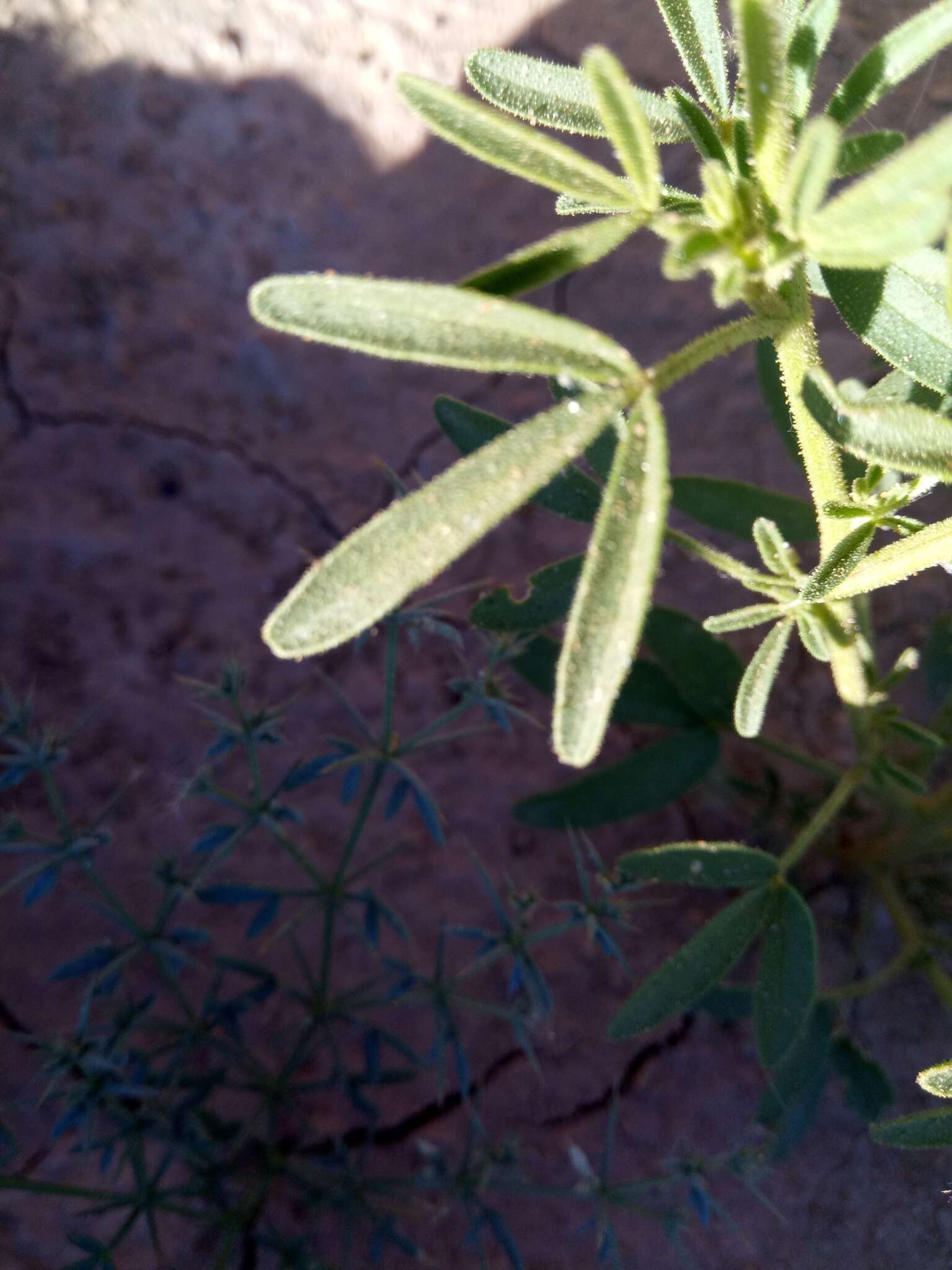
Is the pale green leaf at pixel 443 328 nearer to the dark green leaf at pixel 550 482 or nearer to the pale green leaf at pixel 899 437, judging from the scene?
the pale green leaf at pixel 899 437

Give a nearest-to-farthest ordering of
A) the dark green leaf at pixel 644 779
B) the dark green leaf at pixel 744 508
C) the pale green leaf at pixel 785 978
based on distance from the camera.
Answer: the pale green leaf at pixel 785 978, the dark green leaf at pixel 744 508, the dark green leaf at pixel 644 779

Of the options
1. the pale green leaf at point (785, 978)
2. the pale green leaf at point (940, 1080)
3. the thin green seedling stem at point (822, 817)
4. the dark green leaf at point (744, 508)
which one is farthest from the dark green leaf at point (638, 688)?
the pale green leaf at point (940, 1080)

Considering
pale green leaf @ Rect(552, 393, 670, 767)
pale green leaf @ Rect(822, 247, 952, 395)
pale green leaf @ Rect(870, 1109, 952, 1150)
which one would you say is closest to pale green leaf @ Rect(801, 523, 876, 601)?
pale green leaf @ Rect(822, 247, 952, 395)

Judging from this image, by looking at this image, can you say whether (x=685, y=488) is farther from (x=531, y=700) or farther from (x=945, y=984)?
(x=945, y=984)

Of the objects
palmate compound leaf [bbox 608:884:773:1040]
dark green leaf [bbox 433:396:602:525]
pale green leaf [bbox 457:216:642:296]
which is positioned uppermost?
pale green leaf [bbox 457:216:642:296]

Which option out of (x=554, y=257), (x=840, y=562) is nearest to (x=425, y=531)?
(x=554, y=257)

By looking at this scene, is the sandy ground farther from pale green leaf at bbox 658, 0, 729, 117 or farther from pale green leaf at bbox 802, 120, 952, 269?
pale green leaf at bbox 802, 120, 952, 269

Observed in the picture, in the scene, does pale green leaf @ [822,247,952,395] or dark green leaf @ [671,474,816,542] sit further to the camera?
dark green leaf @ [671,474,816,542]
